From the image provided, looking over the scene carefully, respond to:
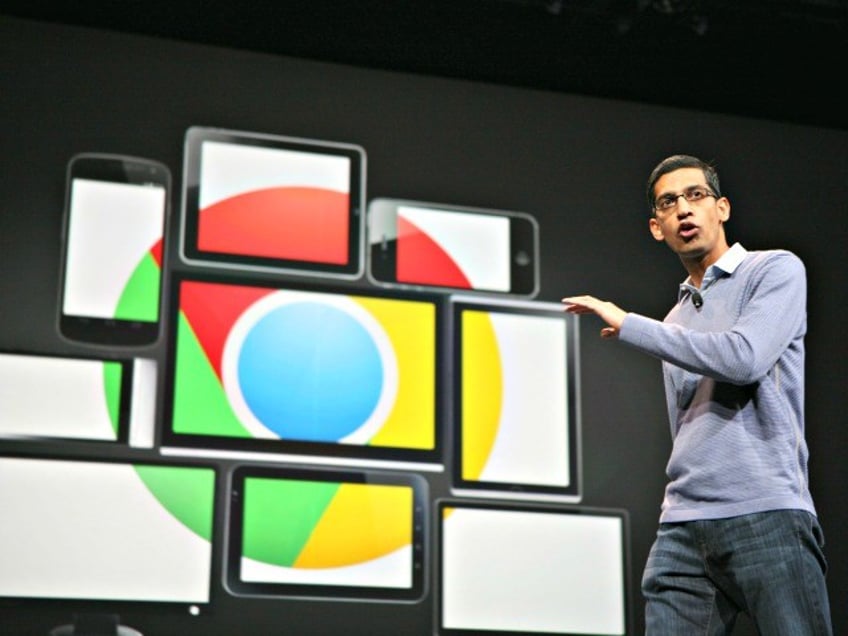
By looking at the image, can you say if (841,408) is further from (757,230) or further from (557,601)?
(557,601)

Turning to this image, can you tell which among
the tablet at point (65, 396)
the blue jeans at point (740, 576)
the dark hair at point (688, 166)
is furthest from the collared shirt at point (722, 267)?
the tablet at point (65, 396)

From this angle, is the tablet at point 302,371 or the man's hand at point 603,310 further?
the tablet at point 302,371

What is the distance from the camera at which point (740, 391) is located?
6.81 feet

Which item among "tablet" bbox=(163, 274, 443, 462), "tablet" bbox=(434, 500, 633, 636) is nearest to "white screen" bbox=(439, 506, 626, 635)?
"tablet" bbox=(434, 500, 633, 636)

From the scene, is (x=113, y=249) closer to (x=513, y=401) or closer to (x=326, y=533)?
(x=326, y=533)

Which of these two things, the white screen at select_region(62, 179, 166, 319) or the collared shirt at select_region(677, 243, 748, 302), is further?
the white screen at select_region(62, 179, 166, 319)

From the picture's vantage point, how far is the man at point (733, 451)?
198 centimetres

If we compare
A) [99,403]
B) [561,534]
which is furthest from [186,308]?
[561,534]

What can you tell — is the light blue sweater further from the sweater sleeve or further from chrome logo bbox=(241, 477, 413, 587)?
chrome logo bbox=(241, 477, 413, 587)

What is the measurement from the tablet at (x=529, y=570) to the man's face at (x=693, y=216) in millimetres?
2015

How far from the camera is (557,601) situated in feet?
13.5

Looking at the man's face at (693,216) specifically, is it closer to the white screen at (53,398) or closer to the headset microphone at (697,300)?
the headset microphone at (697,300)

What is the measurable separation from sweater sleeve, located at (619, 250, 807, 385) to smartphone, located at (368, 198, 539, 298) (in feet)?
7.08

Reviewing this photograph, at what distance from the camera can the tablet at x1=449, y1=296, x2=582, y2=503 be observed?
4.12 m
